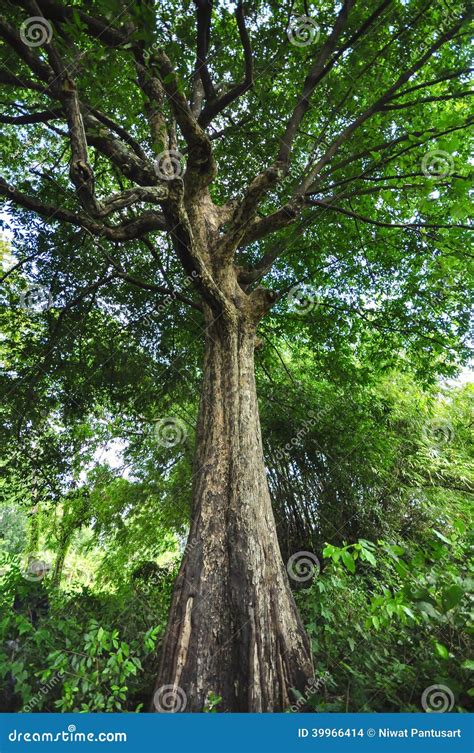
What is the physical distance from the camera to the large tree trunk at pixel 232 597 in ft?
6.66

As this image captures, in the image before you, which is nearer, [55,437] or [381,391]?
[55,437]

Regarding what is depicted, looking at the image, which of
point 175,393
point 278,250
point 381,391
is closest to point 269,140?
point 278,250

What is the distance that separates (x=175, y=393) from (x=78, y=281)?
2271mm

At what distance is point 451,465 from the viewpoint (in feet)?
21.8

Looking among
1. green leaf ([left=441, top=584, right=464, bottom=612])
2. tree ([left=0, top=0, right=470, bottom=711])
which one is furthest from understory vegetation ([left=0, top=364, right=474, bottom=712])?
tree ([left=0, top=0, right=470, bottom=711])

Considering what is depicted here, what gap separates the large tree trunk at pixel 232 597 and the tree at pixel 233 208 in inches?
0.5

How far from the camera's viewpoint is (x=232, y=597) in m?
2.34

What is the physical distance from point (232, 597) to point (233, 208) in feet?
14.7

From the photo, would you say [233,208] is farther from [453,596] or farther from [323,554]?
[453,596]

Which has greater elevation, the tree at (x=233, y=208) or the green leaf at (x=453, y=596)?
the tree at (x=233, y=208)

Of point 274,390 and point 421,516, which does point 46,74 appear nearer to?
point 274,390

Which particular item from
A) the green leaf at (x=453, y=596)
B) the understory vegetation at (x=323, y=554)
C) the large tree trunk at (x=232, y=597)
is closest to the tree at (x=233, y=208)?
the large tree trunk at (x=232, y=597)

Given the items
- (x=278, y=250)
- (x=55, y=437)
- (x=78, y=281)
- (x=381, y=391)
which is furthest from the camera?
(x=381, y=391)

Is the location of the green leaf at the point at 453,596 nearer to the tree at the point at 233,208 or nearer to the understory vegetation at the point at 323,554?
the understory vegetation at the point at 323,554
